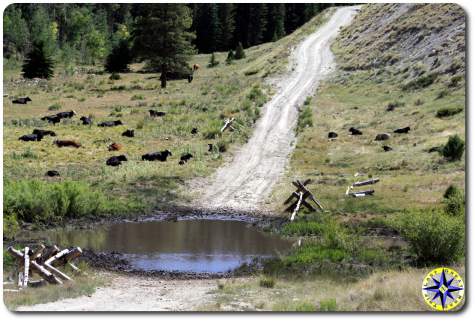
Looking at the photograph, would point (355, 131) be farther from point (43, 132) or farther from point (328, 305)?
point (328, 305)

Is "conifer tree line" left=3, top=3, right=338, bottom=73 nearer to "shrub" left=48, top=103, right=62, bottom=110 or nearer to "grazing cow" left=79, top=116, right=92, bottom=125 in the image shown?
"shrub" left=48, top=103, right=62, bottom=110

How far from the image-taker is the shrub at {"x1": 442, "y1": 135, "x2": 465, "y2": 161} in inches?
1496

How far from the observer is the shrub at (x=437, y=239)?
22953mm

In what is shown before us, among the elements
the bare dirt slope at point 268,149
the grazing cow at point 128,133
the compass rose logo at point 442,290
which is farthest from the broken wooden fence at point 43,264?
the grazing cow at point 128,133

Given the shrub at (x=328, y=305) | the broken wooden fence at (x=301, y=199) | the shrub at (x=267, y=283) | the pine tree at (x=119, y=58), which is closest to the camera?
the shrub at (x=328, y=305)

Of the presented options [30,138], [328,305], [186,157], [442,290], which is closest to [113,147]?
[186,157]

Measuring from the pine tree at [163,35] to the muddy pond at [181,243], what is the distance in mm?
46620

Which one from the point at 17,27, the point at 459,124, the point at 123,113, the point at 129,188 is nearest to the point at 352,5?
the point at 17,27

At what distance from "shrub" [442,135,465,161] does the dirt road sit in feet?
30.8

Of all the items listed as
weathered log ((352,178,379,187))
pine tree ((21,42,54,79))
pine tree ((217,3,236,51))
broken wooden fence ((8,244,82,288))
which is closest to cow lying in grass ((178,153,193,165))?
weathered log ((352,178,379,187))

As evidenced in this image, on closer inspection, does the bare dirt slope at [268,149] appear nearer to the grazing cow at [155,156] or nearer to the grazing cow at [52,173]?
the grazing cow at [155,156]

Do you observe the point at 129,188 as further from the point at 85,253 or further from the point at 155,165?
the point at 85,253

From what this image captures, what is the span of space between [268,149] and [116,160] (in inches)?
436

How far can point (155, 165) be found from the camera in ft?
134
